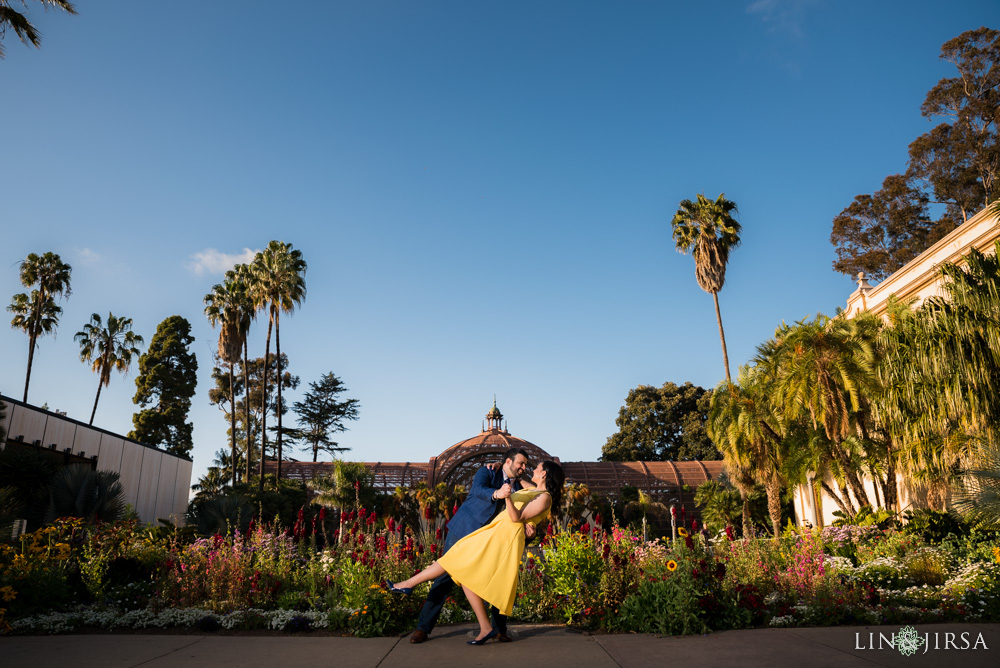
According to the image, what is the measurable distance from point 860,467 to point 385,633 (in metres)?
16.3

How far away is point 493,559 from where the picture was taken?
473cm

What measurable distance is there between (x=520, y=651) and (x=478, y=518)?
1012 mm

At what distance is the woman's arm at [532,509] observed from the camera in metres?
4.70

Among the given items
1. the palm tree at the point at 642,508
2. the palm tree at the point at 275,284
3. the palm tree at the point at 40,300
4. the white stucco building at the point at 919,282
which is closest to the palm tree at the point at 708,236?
the white stucco building at the point at 919,282

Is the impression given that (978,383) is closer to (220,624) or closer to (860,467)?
(860,467)

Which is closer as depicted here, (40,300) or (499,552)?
(499,552)

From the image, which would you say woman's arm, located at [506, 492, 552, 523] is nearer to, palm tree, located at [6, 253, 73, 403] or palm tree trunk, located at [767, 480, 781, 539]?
palm tree trunk, located at [767, 480, 781, 539]

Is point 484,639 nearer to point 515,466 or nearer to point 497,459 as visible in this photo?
point 515,466

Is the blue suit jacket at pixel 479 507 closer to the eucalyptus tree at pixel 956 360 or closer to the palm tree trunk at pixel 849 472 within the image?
the eucalyptus tree at pixel 956 360

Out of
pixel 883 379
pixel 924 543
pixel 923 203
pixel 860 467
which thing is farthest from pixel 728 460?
pixel 923 203

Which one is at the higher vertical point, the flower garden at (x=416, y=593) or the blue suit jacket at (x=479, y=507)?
the blue suit jacket at (x=479, y=507)

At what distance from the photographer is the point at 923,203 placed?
31688 millimetres

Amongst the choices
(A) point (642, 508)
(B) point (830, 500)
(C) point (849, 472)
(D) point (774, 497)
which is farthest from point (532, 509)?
(A) point (642, 508)

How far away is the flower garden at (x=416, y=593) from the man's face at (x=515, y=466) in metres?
1.56
